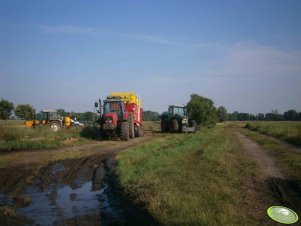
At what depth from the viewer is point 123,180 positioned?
34.4ft

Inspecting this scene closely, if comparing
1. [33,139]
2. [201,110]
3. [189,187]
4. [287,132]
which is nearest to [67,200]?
[189,187]

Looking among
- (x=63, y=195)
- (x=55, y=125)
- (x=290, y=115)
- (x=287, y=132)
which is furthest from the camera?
(x=290, y=115)

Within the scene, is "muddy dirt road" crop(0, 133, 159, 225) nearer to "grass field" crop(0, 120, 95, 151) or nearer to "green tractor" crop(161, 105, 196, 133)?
"grass field" crop(0, 120, 95, 151)

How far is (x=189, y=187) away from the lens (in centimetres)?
899

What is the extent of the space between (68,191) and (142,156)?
217 inches

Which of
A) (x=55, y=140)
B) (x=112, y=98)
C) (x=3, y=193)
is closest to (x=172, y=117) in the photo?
(x=112, y=98)

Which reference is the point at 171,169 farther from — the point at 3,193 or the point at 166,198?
the point at 3,193

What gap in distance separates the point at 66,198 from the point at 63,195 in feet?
1.13

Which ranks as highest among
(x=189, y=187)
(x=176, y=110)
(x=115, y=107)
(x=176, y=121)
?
(x=176, y=110)

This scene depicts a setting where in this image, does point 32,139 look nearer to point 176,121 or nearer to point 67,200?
point 67,200

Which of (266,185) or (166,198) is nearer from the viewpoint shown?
(166,198)

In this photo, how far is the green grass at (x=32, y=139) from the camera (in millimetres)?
19528

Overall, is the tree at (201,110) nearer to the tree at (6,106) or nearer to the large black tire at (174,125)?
the large black tire at (174,125)

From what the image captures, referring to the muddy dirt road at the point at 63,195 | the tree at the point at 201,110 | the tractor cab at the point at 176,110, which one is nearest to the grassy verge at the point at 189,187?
the muddy dirt road at the point at 63,195
